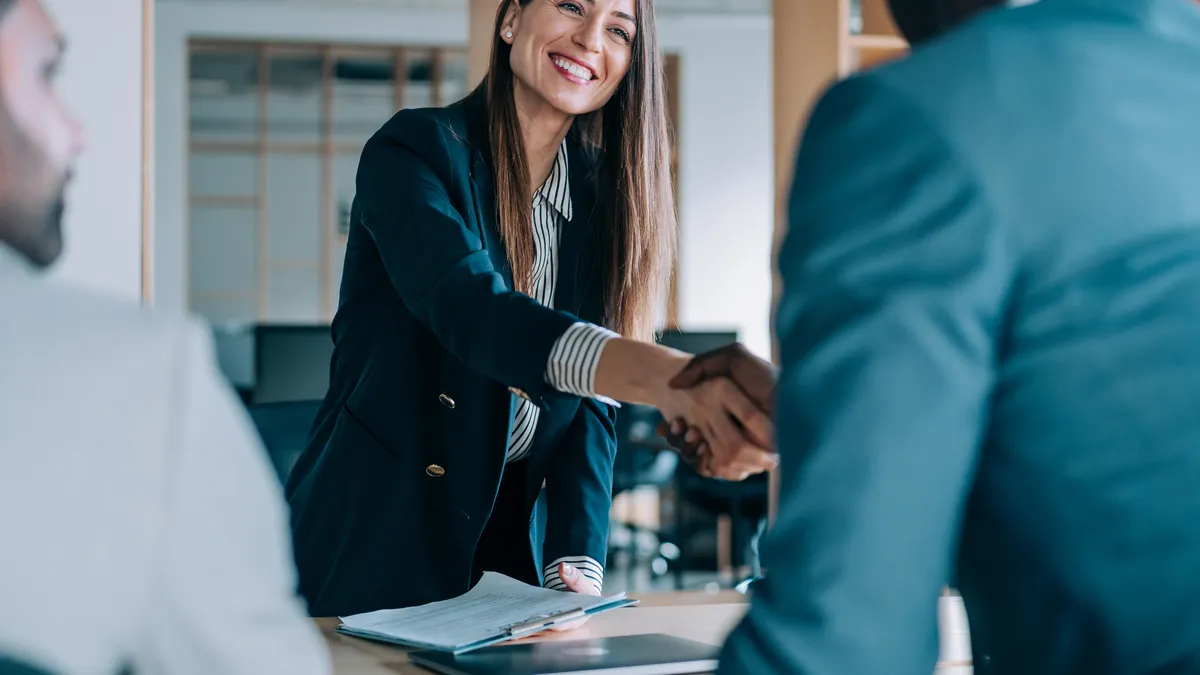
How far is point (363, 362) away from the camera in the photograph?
158 centimetres

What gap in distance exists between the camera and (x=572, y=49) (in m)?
1.65

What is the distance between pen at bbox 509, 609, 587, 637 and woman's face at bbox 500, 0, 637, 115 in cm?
75

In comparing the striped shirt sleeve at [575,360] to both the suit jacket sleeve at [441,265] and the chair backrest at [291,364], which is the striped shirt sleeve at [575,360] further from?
the chair backrest at [291,364]

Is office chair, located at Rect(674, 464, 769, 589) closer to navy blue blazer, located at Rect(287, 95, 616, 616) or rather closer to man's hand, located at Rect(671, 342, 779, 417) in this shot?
navy blue blazer, located at Rect(287, 95, 616, 616)

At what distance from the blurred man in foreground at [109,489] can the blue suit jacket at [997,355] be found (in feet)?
0.94

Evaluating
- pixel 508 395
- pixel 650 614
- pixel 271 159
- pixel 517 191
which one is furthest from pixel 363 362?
pixel 271 159

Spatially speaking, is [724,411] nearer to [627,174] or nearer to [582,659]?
[582,659]

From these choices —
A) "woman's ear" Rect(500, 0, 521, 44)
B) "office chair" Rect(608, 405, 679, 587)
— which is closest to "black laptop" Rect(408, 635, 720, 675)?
"woman's ear" Rect(500, 0, 521, 44)

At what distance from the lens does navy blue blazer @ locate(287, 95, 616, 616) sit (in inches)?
59.9

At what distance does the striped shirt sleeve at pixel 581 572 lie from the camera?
1.58 meters

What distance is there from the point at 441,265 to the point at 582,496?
448 mm

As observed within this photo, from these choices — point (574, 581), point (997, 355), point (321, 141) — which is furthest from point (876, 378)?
point (321, 141)

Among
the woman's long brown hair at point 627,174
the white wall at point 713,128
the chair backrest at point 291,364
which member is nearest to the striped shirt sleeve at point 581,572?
the woman's long brown hair at point 627,174

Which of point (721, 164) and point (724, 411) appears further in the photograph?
point (721, 164)
